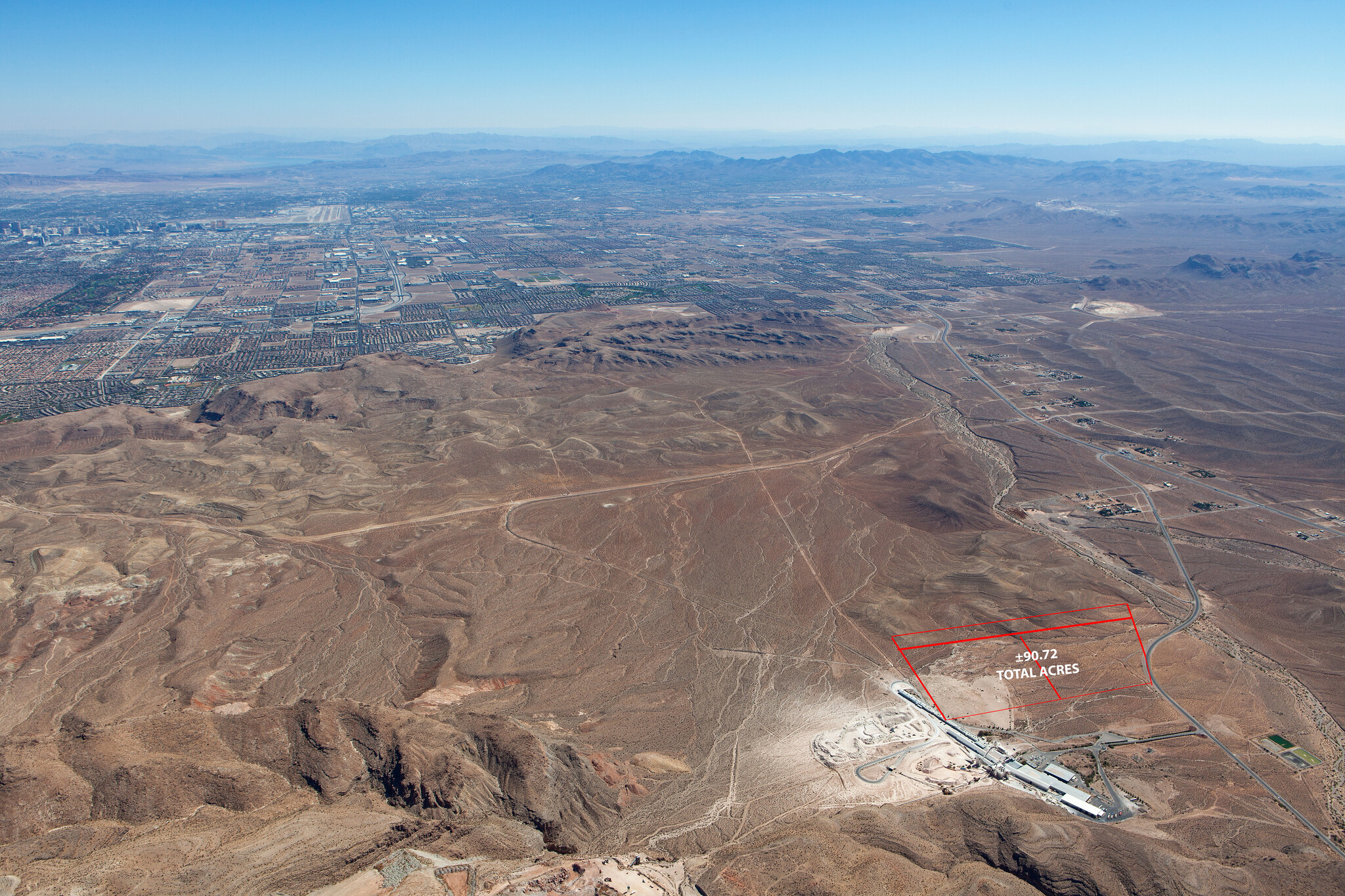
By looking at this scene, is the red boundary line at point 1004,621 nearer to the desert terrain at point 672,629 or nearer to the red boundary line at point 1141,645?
the desert terrain at point 672,629

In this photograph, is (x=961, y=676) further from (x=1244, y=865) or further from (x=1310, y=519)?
(x=1310, y=519)

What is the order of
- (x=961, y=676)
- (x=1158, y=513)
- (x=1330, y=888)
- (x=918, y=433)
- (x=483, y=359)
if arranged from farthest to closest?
(x=483, y=359)
(x=918, y=433)
(x=1158, y=513)
(x=961, y=676)
(x=1330, y=888)

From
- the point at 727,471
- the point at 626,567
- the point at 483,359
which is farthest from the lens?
the point at 483,359

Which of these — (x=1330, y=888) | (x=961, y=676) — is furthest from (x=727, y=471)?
(x=1330, y=888)

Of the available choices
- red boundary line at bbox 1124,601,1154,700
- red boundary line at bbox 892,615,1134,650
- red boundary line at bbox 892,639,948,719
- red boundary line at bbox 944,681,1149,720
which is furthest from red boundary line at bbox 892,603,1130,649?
red boundary line at bbox 944,681,1149,720

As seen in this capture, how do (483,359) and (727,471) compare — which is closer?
(727,471)

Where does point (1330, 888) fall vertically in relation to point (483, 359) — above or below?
below

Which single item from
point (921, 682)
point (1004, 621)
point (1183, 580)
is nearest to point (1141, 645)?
point (1004, 621)

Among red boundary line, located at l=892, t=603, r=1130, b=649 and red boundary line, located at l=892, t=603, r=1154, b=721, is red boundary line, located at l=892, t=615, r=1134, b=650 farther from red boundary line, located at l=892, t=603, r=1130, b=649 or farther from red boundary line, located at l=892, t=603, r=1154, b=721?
red boundary line, located at l=892, t=603, r=1130, b=649
